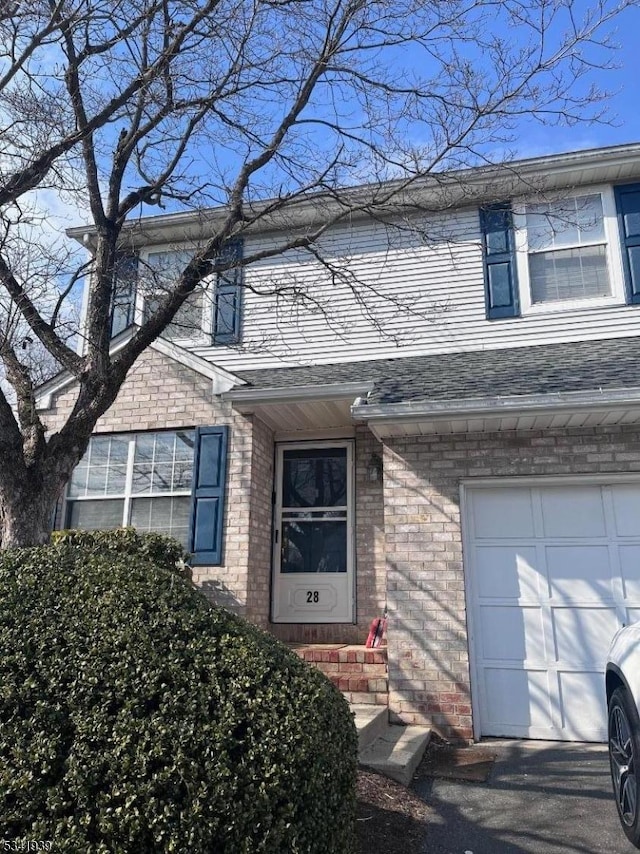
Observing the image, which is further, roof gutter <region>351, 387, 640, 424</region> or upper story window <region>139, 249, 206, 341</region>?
upper story window <region>139, 249, 206, 341</region>

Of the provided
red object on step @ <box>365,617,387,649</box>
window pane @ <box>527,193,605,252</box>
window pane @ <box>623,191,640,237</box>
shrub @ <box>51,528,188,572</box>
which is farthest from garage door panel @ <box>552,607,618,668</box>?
window pane @ <box>623,191,640,237</box>

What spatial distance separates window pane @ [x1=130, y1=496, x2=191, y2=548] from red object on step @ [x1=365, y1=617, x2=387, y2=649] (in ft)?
7.58

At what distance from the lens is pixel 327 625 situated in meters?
7.68

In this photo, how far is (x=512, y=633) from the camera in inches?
244

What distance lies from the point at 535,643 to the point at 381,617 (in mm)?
1833

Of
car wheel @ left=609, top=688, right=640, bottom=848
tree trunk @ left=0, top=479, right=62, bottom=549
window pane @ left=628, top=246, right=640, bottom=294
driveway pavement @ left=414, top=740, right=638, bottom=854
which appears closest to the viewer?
car wheel @ left=609, top=688, right=640, bottom=848

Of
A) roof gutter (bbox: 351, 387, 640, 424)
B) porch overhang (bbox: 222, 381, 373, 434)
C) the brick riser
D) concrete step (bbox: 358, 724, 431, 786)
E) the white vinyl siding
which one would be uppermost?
the white vinyl siding

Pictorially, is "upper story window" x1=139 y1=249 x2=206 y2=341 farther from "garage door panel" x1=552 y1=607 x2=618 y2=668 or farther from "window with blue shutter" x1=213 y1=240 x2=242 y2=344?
"garage door panel" x1=552 y1=607 x2=618 y2=668

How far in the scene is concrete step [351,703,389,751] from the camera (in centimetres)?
514

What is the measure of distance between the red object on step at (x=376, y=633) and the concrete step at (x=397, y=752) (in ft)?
3.48

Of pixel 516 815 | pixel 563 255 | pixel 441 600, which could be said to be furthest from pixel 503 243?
pixel 516 815

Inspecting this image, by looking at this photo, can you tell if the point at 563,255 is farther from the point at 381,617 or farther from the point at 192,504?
the point at 192,504

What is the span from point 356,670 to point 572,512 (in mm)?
2611

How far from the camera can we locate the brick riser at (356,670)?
20.7 feet
